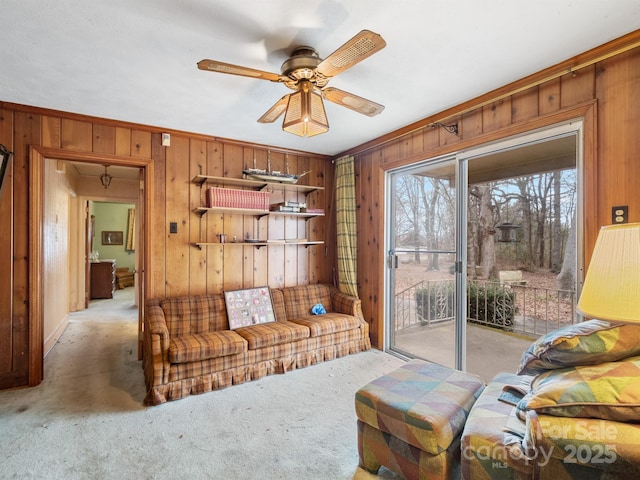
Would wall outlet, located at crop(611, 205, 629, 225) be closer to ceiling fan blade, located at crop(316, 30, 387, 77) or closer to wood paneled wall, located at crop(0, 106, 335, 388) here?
ceiling fan blade, located at crop(316, 30, 387, 77)

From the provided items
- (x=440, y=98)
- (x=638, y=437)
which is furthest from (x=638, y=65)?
(x=638, y=437)

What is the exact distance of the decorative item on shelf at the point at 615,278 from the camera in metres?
1.09

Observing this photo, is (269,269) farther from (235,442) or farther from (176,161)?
(235,442)

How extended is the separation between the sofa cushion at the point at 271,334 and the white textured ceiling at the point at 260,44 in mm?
2024

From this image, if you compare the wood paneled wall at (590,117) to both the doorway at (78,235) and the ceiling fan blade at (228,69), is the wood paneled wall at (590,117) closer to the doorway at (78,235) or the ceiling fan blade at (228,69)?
the ceiling fan blade at (228,69)

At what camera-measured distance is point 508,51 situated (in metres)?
1.97

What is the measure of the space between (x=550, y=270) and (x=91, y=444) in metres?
3.28

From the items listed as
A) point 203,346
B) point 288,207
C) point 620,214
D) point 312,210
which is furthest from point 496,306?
point 203,346

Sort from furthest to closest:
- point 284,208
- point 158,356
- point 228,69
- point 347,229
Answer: point 347,229
point 284,208
point 158,356
point 228,69

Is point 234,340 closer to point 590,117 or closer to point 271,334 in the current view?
point 271,334

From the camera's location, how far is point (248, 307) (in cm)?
354

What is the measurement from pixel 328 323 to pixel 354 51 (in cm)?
259

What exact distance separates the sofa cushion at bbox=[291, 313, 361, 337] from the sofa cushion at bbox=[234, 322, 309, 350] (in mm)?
103

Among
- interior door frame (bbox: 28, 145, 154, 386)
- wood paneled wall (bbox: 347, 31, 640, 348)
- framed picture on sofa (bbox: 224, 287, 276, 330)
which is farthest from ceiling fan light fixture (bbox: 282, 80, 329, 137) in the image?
interior door frame (bbox: 28, 145, 154, 386)
